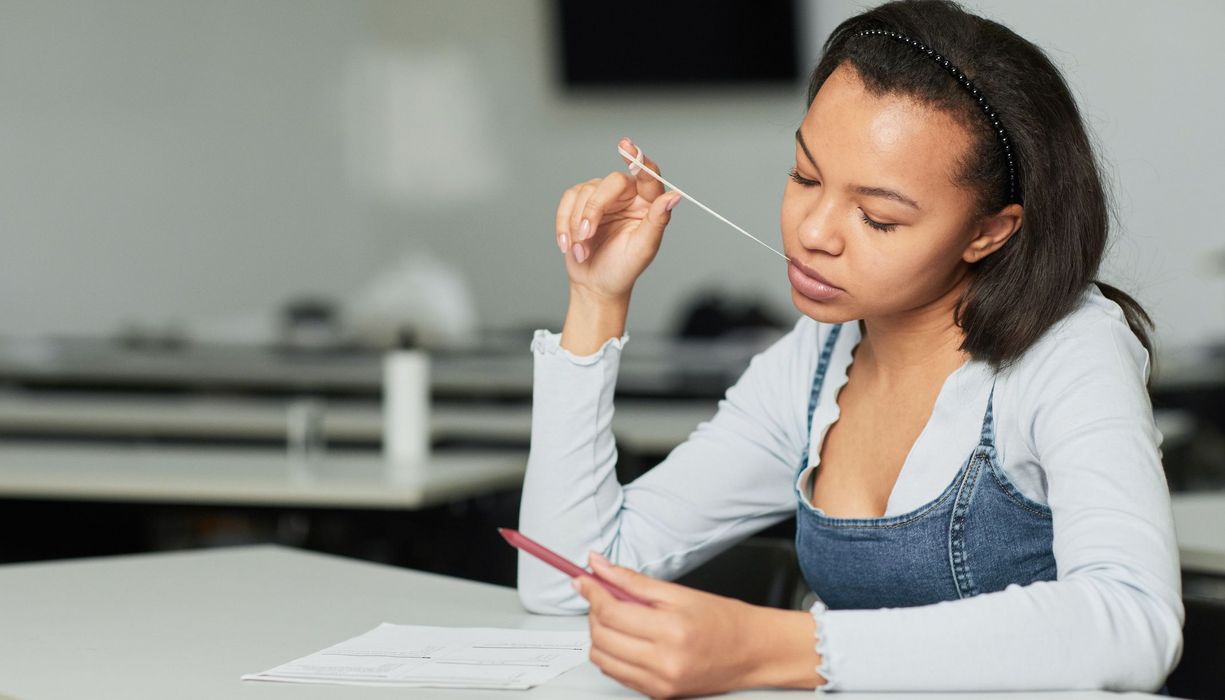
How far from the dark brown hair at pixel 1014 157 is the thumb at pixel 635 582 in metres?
0.44

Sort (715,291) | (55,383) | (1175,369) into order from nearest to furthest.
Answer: (1175,369) < (55,383) < (715,291)

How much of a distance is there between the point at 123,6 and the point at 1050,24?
3.85 meters

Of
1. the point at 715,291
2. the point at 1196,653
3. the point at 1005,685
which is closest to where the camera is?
the point at 1005,685

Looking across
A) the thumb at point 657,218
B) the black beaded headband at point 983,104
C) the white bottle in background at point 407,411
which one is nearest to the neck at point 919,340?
the black beaded headband at point 983,104

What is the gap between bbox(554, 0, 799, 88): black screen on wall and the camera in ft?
19.6

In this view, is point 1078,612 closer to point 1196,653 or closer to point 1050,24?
point 1196,653

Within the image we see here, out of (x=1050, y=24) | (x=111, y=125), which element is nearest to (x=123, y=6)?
(x=111, y=125)

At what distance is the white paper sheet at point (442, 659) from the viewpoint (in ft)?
3.38

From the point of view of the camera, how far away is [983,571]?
3.97 feet

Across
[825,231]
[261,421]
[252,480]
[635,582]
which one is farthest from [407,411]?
[635,582]

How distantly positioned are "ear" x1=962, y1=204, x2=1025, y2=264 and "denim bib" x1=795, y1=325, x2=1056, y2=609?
0.13 metres

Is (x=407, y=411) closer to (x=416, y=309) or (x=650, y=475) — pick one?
(x=650, y=475)

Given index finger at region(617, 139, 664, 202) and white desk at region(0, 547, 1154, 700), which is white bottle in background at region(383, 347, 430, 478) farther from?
index finger at region(617, 139, 664, 202)

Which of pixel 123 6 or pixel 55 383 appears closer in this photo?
pixel 55 383
